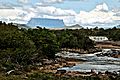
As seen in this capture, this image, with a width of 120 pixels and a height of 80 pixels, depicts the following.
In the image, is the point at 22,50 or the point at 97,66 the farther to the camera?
the point at 97,66

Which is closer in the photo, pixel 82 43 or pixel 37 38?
pixel 37 38

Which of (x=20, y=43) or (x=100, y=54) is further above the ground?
(x=20, y=43)

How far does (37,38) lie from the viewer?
253 feet

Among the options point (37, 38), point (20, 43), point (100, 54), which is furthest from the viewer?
point (100, 54)

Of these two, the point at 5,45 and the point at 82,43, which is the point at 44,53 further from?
the point at 82,43

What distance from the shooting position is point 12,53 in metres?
56.6

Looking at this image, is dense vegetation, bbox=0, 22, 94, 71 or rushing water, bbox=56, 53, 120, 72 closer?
dense vegetation, bbox=0, 22, 94, 71

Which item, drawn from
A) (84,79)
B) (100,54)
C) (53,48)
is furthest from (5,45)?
(100,54)

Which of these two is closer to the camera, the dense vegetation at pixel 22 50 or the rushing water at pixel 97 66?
the dense vegetation at pixel 22 50

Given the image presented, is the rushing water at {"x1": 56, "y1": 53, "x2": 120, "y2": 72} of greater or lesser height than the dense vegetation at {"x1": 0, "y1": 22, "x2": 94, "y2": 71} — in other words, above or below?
below

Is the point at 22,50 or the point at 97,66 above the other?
the point at 22,50

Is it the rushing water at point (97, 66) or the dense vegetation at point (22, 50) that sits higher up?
the dense vegetation at point (22, 50)

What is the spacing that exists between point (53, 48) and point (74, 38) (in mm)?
31710

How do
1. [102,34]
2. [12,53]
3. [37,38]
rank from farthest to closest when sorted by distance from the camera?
1. [102,34]
2. [37,38]
3. [12,53]
